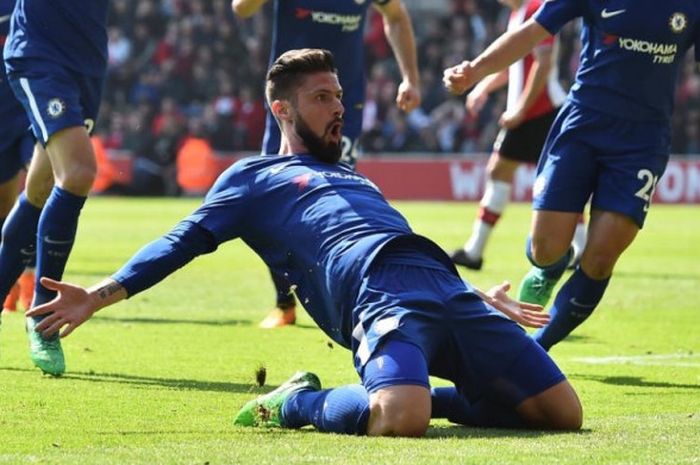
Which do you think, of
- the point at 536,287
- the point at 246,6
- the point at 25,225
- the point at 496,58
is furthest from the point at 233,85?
the point at 496,58

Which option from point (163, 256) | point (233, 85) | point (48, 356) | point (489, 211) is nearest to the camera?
point (163, 256)

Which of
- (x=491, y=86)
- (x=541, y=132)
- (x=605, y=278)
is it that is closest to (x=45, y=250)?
(x=605, y=278)

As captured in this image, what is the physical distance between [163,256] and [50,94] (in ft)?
6.95

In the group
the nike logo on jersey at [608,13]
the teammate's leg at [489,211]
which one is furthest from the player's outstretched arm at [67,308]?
the teammate's leg at [489,211]

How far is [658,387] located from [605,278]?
74 centimetres

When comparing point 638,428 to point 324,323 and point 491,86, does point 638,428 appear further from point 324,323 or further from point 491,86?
point 491,86

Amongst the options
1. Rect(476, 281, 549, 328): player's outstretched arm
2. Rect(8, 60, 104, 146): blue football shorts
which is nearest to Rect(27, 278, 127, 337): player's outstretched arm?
Rect(476, 281, 549, 328): player's outstretched arm

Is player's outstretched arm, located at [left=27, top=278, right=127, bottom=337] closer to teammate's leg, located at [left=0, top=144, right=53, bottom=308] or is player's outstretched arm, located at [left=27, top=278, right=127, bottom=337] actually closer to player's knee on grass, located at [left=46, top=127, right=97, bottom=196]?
player's knee on grass, located at [left=46, top=127, right=97, bottom=196]

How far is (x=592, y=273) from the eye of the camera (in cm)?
812

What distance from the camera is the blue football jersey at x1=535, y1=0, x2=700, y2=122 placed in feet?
25.9

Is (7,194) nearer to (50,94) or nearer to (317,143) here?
(50,94)

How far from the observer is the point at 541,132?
1387 centimetres

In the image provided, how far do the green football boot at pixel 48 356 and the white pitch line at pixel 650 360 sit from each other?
2.86 metres

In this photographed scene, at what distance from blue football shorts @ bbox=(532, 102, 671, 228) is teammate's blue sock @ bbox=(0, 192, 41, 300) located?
266 centimetres
